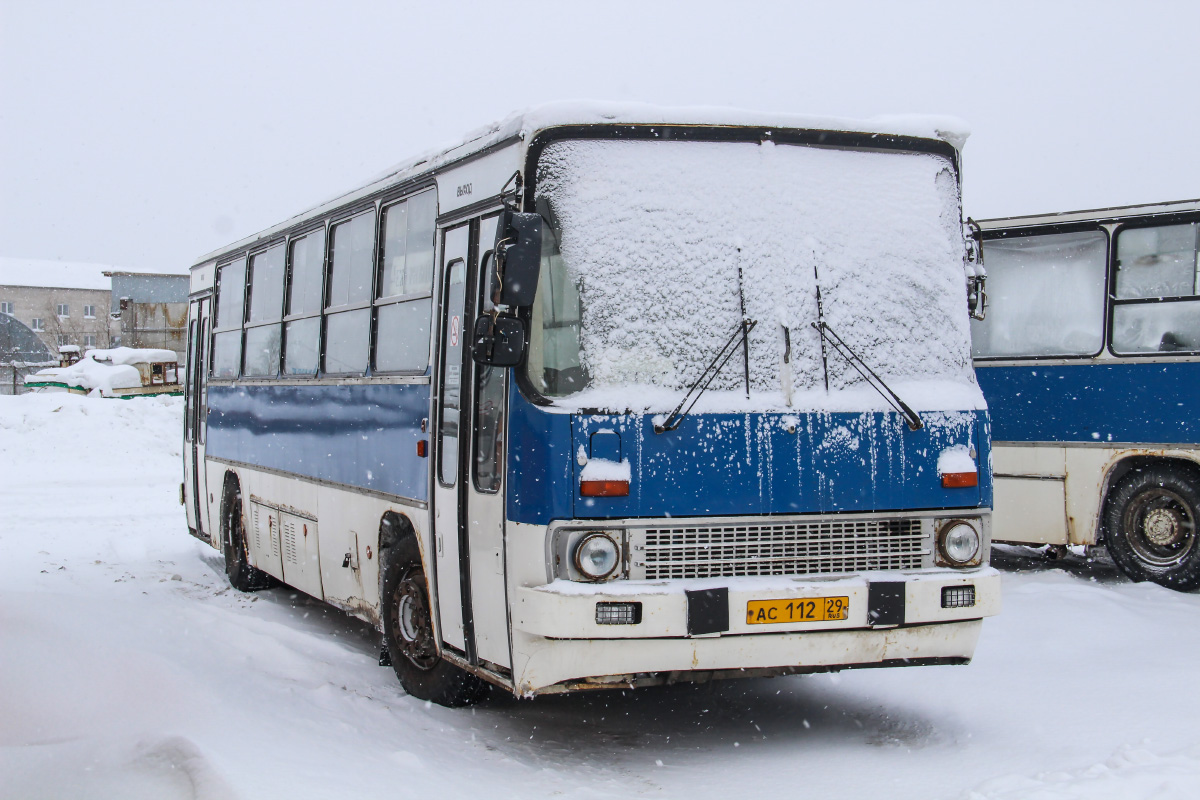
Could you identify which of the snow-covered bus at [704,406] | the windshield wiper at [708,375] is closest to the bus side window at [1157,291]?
the snow-covered bus at [704,406]

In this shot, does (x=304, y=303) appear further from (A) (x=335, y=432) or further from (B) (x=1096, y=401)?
(B) (x=1096, y=401)

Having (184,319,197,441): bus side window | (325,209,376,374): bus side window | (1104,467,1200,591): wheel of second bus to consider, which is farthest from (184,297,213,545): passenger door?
(1104,467,1200,591): wheel of second bus

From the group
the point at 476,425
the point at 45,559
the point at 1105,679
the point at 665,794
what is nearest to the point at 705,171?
the point at 476,425

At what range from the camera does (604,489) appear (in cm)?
564

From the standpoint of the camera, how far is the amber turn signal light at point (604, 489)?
5.63 meters

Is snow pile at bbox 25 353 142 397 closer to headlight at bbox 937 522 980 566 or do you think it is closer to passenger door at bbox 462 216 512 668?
passenger door at bbox 462 216 512 668

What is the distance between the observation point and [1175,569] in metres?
10.8

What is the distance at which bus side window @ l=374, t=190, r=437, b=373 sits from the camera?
736 centimetres

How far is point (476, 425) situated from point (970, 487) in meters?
2.48

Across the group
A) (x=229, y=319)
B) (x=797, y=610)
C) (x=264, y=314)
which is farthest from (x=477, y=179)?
(x=229, y=319)

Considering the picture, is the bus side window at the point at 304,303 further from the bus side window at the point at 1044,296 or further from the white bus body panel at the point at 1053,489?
the bus side window at the point at 1044,296

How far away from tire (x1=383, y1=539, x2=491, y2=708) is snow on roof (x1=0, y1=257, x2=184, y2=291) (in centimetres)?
8500

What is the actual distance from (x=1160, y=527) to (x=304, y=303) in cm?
752

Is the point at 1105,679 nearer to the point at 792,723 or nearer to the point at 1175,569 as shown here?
the point at 792,723
